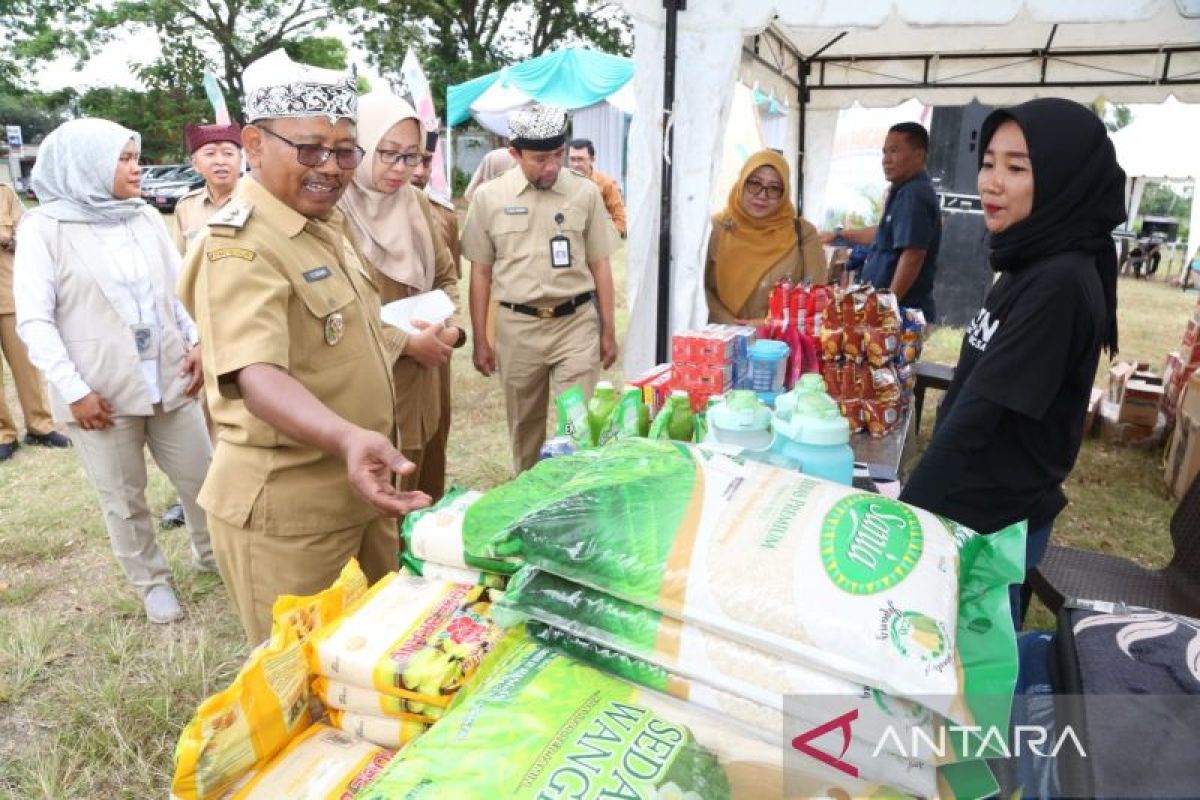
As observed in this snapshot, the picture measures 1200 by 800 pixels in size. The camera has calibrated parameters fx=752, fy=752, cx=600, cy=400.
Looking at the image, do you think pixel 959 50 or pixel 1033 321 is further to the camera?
pixel 959 50

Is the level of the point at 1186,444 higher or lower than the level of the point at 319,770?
lower

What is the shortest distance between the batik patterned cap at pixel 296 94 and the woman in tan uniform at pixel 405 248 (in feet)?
2.71

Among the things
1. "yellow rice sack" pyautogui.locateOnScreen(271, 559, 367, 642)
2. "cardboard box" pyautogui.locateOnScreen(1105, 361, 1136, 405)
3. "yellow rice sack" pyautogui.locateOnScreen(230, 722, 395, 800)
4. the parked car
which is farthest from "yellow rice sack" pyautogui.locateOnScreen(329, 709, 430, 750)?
the parked car

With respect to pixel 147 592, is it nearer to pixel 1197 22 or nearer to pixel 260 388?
pixel 260 388

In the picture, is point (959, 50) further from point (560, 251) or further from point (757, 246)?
point (560, 251)

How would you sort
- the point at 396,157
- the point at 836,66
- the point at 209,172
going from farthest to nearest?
the point at 836,66, the point at 209,172, the point at 396,157

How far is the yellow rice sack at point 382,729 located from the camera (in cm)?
98

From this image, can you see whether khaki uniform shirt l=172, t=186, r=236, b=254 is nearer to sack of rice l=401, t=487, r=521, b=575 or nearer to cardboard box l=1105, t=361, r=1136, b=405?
sack of rice l=401, t=487, r=521, b=575

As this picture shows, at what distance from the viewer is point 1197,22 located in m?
2.91

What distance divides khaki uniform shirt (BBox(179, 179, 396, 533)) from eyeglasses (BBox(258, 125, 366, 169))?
0.11 metres

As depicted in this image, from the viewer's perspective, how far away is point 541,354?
12.3 ft

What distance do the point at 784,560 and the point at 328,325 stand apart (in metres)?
A: 1.15

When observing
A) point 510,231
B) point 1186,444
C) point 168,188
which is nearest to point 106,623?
point 510,231

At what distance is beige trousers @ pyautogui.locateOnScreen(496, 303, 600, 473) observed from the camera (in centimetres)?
371
